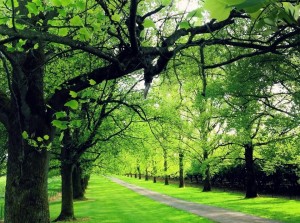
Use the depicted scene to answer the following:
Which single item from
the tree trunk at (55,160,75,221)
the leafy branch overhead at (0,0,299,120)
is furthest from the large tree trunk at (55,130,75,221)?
the leafy branch overhead at (0,0,299,120)

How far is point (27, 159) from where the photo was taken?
6.72 m

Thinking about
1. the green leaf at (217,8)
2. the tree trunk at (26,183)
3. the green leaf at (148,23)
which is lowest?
the tree trunk at (26,183)

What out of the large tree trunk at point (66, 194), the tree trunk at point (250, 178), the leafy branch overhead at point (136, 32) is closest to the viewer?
the leafy branch overhead at point (136, 32)

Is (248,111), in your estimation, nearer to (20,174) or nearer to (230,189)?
(20,174)

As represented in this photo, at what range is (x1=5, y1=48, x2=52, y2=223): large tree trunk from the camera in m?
6.71

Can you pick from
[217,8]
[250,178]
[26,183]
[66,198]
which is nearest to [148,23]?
[217,8]

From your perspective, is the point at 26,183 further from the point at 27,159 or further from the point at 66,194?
the point at 66,194

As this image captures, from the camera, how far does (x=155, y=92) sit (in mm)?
22656

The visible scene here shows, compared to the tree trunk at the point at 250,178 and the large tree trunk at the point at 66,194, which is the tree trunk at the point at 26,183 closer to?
the large tree trunk at the point at 66,194

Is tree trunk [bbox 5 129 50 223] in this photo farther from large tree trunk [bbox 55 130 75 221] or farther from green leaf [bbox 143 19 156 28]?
large tree trunk [bbox 55 130 75 221]

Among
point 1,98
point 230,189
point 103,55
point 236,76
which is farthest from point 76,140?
point 230,189

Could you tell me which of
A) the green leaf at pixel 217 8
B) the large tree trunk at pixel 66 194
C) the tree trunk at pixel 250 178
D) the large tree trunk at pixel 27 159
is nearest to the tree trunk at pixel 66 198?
the large tree trunk at pixel 66 194

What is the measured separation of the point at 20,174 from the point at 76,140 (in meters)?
11.9

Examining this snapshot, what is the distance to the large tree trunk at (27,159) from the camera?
6.71 metres
